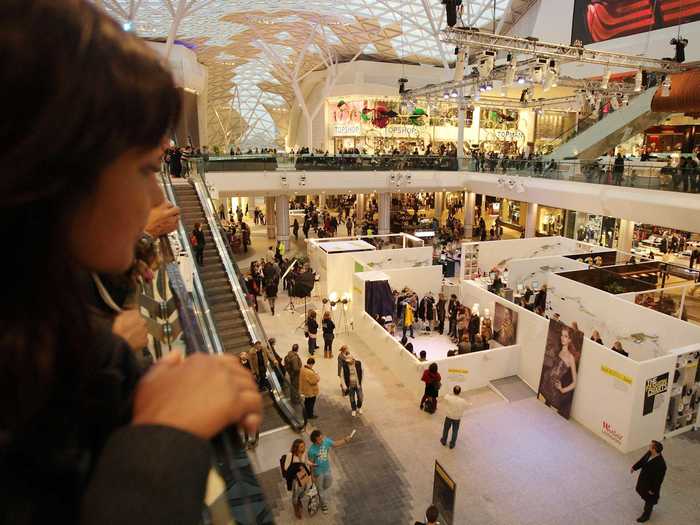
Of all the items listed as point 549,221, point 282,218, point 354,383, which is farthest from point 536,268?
point 282,218

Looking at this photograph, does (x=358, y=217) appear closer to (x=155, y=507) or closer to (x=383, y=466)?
(x=383, y=466)

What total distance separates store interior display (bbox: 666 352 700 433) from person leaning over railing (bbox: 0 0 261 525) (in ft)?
36.6

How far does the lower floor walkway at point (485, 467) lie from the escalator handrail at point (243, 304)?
646 mm

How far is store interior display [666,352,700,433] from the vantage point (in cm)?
948

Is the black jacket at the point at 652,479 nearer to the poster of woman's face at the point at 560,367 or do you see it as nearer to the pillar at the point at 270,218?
the poster of woman's face at the point at 560,367

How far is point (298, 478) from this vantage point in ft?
23.6

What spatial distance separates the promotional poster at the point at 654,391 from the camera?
9.12 meters

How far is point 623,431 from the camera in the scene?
9.17 metres

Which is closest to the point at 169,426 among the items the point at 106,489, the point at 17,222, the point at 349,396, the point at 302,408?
the point at 106,489

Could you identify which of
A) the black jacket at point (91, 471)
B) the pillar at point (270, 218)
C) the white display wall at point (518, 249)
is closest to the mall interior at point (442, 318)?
the black jacket at point (91, 471)

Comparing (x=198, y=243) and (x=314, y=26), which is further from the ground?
(x=314, y=26)

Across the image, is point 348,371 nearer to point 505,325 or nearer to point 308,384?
point 308,384

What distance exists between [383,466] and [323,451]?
1603 mm

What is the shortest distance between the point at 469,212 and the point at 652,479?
2429 centimetres
